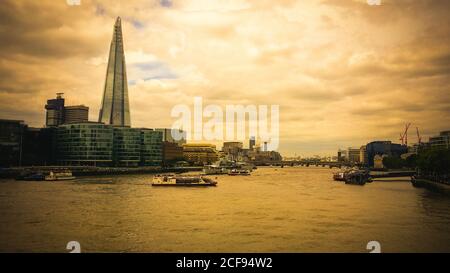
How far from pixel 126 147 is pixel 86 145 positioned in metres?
16.4

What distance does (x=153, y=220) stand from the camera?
27422mm

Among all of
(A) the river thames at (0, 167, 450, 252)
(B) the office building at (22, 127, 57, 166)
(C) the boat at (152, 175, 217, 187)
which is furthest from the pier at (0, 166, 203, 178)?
(A) the river thames at (0, 167, 450, 252)

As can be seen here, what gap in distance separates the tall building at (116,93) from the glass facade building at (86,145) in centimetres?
4306

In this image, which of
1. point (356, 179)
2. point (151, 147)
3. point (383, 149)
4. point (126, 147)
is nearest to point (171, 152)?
point (151, 147)

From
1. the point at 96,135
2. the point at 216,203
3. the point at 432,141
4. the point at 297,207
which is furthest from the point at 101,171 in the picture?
the point at 432,141

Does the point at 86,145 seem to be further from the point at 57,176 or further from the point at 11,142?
the point at 57,176

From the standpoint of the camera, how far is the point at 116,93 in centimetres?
17075

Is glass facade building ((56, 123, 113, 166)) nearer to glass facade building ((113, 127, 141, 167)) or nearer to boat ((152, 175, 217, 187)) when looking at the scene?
glass facade building ((113, 127, 141, 167))

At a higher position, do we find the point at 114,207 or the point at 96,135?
the point at 96,135

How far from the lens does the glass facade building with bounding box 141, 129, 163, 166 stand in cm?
14088

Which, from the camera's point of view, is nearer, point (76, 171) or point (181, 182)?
point (181, 182)
